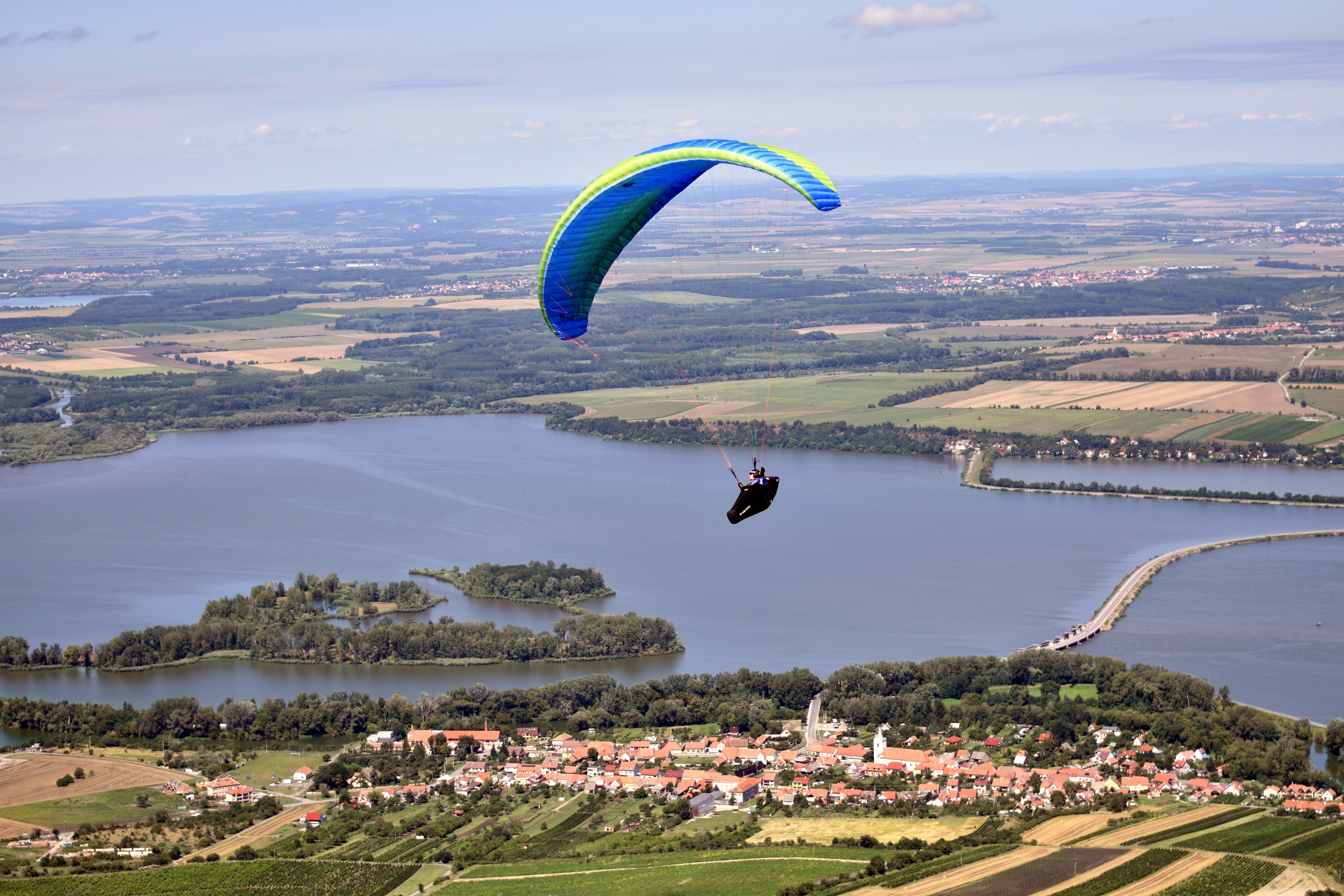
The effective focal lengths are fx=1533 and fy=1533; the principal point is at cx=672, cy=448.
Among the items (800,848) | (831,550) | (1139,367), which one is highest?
(1139,367)

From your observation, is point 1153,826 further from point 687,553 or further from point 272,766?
point 687,553

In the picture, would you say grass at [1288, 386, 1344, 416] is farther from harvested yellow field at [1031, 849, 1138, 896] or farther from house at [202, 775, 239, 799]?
house at [202, 775, 239, 799]

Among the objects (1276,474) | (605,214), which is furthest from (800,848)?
(1276,474)

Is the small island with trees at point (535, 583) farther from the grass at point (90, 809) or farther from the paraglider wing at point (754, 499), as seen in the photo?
the paraglider wing at point (754, 499)

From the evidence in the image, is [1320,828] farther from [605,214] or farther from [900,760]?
[605,214]

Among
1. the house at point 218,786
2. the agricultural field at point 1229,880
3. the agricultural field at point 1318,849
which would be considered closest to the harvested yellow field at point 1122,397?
the agricultural field at point 1318,849
